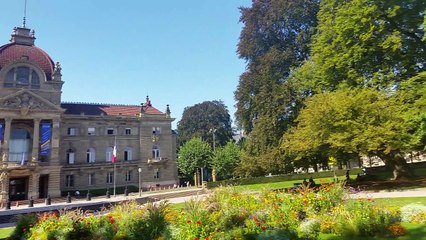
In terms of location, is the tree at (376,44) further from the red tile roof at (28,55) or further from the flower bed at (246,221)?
the red tile roof at (28,55)

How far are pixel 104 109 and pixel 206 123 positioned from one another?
104ft

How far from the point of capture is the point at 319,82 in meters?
33.7

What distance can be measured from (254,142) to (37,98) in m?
32.1

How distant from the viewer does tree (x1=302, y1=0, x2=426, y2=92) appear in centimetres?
2862

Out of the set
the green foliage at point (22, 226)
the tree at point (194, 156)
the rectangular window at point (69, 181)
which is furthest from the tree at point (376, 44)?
the rectangular window at point (69, 181)

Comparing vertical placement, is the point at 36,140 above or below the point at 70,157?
above

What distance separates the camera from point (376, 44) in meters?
29.9

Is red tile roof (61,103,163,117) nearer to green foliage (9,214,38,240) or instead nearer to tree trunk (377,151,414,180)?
tree trunk (377,151,414,180)

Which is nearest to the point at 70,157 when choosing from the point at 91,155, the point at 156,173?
the point at 91,155

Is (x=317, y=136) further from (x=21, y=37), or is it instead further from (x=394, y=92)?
(x=21, y=37)

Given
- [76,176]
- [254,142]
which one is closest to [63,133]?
[76,176]

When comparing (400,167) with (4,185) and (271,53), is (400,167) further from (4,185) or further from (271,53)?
(4,185)

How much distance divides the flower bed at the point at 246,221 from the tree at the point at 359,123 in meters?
12.2

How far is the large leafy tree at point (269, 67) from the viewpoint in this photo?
1518 inches
